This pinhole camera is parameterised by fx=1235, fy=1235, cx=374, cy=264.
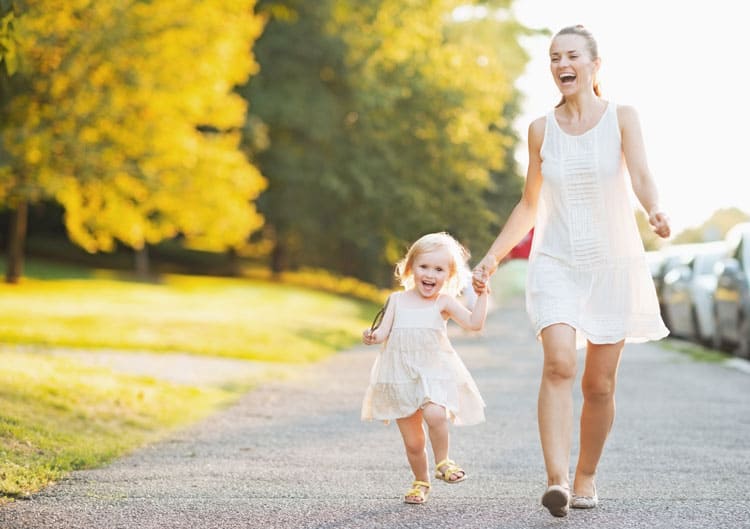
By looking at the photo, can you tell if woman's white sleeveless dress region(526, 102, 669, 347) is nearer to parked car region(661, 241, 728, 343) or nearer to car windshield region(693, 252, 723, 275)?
parked car region(661, 241, 728, 343)

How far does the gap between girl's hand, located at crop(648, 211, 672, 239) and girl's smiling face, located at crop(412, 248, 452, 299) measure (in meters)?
1.12

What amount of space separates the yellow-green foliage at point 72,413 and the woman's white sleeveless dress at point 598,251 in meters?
2.72

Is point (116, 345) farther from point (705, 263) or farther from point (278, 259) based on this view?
point (278, 259)

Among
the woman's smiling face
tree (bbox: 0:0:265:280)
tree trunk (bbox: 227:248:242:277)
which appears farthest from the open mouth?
tree trunk (bbox: 227:248:242:277)

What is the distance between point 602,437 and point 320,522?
4.54 feet

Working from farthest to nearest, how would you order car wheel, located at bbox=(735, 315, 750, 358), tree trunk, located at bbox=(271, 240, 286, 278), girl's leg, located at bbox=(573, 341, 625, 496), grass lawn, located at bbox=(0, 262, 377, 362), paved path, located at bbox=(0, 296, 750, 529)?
tree trunk, located at bbox=(271, 240, 286, 278) → grass lawn, located at bbox=(0, 262, 377, 362) → car wheel, located at bbox=(735, 315, 750, 358) → girl's leg, located at bbox=(573, 341, 625, 496) → paved path, located at bbox=(0, 296, 750, 529)

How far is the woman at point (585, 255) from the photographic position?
17.9 ft

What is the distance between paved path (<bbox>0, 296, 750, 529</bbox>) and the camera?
534 cm

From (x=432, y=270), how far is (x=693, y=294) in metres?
15.0

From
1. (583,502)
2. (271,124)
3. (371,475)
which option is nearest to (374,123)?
(271,124)

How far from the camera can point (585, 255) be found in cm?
554

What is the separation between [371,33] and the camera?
35500 millimetres

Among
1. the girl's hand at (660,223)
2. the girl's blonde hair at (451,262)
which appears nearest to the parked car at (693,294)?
the girl's blonde hair at (451,262)

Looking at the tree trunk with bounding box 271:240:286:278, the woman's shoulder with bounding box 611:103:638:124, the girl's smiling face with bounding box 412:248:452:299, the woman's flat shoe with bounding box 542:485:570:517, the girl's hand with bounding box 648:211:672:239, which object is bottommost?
the tree trunk with bounding box 271:240:286:278
